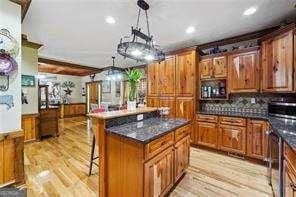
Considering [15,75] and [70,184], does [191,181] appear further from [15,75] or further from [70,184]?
[15,75]

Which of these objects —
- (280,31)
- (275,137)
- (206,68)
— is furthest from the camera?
(206,68)

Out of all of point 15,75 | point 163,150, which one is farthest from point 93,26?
point 163,150

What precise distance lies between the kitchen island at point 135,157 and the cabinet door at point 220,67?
236cm

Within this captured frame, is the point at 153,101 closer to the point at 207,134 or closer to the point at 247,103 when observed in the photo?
the point at 207,134

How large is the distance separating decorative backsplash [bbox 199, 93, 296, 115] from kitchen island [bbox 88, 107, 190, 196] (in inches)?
95.1

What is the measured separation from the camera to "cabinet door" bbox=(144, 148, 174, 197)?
1849 millimetres

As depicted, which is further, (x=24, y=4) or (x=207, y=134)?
(x=207, y=134)

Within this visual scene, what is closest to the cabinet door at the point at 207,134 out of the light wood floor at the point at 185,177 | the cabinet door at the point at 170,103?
the light wood floor at the point at 185,177

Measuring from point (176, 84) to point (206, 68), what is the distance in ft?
2.84

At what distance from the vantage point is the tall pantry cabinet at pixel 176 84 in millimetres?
4570

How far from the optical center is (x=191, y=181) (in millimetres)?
2797

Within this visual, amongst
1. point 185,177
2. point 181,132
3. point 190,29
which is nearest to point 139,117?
point 181,132

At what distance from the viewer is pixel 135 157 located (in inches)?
73.0

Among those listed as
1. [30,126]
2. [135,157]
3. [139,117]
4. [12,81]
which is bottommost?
[30,126]
